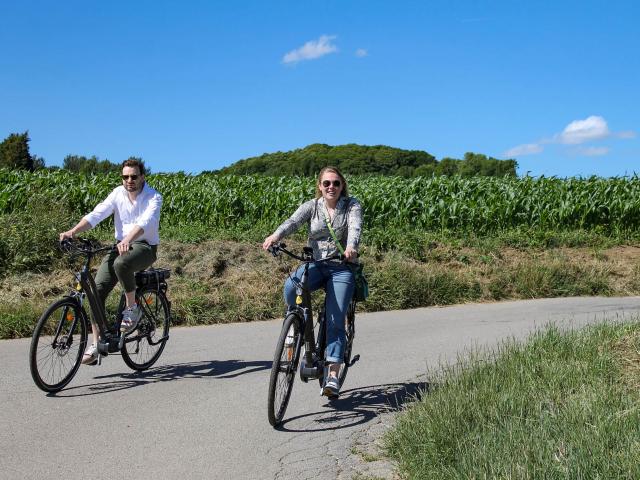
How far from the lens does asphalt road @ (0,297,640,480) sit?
17.1ft

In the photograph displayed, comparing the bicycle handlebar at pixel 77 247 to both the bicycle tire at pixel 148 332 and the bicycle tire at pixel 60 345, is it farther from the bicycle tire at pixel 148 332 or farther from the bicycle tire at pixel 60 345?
the bicycle tire at pixel 148 332

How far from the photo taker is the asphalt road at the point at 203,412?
205 inches

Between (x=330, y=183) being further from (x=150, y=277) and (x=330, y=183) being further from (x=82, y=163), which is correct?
(x=82, y=163)

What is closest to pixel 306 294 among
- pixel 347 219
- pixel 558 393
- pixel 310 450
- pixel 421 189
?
pixel 347 219

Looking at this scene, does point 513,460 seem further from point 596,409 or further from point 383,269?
point 383,269

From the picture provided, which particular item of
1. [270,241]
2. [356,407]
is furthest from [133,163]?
[356,407]

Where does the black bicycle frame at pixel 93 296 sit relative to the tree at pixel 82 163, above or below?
below

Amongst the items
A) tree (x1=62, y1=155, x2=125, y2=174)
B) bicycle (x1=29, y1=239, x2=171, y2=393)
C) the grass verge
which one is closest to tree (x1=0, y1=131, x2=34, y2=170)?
tree (x1=62, y1=155, x2=125, y2=174)

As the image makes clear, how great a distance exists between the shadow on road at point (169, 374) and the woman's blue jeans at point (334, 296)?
185 centimetres

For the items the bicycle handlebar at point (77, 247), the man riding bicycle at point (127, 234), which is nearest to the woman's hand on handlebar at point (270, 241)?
the man riding bicycle at point (127, 234)

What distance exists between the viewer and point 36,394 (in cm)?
713

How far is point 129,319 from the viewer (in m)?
7.71

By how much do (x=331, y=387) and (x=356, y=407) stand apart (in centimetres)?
47

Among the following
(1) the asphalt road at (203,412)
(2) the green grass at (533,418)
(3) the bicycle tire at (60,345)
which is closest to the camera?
(2) the green grass at (533,418)
